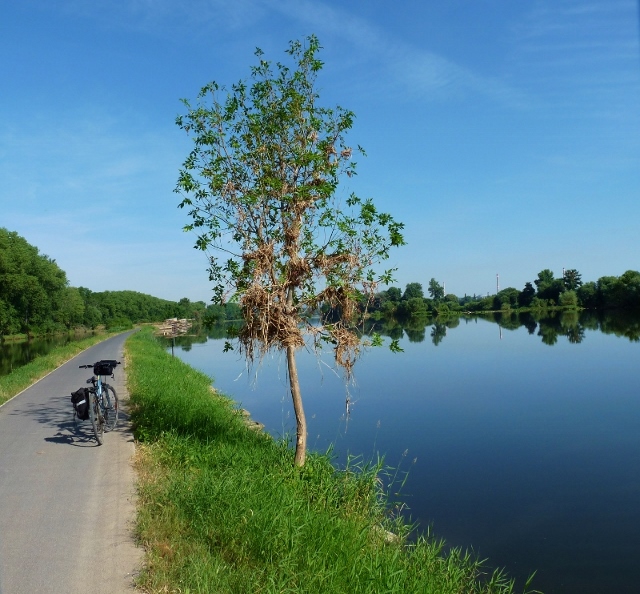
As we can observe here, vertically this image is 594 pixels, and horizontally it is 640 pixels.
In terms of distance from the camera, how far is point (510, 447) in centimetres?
1305

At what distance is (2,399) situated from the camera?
14414mm

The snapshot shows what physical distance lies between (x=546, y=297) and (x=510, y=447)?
98044 mm

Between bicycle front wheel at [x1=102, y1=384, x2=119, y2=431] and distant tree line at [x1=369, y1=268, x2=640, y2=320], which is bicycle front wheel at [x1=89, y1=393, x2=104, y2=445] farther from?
distant tree line at [x1=369, y1=268, x2=640, y2=320]

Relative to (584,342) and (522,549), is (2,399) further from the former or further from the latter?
(584,342)

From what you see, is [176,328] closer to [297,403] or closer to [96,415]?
[96,415]

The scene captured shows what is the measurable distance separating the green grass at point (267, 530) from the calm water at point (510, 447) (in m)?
1.13

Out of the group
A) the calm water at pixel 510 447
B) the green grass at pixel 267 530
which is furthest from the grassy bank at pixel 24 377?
the green grass at pixel 267 530

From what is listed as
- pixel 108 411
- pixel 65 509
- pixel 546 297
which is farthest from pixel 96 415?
pixel 546 297

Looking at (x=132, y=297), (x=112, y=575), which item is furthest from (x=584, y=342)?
(x=132, y=297)

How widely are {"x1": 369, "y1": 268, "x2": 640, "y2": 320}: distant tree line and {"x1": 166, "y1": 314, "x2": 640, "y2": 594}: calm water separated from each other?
57.5 meters

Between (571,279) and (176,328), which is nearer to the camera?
(176,328)

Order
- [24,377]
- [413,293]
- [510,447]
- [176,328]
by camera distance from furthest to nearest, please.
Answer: [413,293], [176,328], [24,377], [510,447]

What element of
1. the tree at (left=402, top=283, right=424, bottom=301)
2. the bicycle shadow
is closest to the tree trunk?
the bicycle shadow

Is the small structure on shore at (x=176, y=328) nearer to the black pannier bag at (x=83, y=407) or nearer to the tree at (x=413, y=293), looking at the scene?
the tree at (x=413, y=293)
